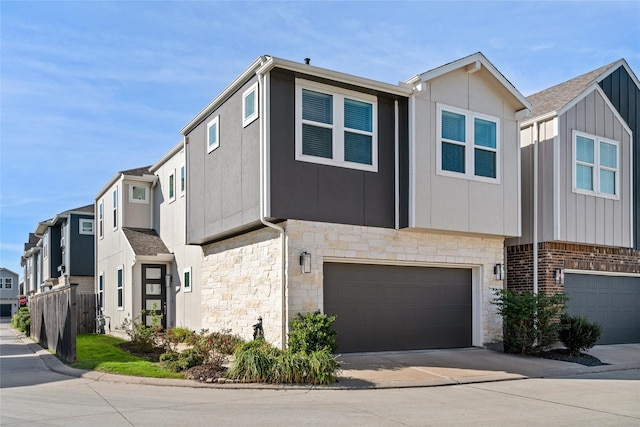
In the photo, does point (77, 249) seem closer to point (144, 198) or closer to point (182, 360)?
point (144, 198)

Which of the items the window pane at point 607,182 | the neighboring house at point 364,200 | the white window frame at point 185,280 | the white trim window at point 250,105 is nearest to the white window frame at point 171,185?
the white window frame at point 185,280

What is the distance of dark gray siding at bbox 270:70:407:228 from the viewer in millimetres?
12219

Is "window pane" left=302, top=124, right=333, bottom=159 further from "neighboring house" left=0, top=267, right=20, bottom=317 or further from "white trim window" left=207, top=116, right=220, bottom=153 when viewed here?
"neighboring house" left=0, top=267, right=20, bottom=317

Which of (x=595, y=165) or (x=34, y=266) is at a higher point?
(x=595, y=165)

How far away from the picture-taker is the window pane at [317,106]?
41.5 feet

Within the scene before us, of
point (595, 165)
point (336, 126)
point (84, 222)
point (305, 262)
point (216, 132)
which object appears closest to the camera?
point (305, 262)

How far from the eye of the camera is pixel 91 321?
907 inches

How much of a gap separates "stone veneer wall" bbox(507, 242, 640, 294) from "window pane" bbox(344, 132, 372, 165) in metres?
5.81

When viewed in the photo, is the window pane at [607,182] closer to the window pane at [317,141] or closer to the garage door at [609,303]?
the garage door at [609,303]

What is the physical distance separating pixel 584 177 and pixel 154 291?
14758mm

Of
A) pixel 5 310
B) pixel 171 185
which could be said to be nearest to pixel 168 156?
pixel 171 185

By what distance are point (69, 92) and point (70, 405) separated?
8264 millimetres

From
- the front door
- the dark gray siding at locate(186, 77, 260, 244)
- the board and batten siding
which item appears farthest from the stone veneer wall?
the front door

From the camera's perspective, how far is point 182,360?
1133 centimetres
